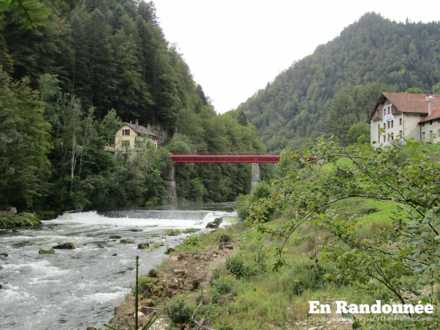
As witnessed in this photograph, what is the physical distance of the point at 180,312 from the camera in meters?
8.74

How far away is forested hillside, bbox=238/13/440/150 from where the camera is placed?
151 metres

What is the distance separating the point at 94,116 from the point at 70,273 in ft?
122

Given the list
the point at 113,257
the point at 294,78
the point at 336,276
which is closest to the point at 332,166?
the point at 336,276

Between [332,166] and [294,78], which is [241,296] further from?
[294,78]

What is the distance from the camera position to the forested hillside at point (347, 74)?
150875mm

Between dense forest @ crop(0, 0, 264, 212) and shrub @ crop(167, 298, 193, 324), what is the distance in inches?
Result: 721

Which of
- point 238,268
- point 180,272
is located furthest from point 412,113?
point 238,268

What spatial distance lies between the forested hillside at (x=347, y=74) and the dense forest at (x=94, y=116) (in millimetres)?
77490

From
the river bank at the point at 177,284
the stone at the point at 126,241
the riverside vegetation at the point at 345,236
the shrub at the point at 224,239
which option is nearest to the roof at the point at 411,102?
the shrub at the point at 224,239

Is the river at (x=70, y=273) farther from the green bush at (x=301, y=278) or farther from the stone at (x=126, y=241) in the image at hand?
the green bush at (x=301, y=278)

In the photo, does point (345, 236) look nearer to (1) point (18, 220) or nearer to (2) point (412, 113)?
(1) point (18, 220)

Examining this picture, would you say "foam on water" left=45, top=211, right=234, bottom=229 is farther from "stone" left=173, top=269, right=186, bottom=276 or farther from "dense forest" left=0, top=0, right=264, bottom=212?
"stone" left=173, top=269, right=186, bottom=276

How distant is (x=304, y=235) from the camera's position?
15133 millimetres

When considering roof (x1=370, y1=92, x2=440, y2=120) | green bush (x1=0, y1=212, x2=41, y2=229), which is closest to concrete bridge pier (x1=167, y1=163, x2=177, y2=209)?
green bush (x1=0, y1=212, x2=41, y2=229)
